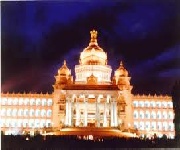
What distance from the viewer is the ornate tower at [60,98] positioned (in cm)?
1718

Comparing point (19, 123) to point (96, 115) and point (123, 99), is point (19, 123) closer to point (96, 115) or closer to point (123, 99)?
point (96, 115)

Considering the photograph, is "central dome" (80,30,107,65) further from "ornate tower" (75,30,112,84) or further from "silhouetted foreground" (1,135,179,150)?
"silhouetted foreground" (1,135,179,150)

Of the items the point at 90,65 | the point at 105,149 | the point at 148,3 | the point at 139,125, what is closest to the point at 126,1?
the point at 148,3

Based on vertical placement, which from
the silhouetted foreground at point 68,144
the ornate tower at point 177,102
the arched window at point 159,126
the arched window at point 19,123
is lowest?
the silhouetted foreground at point 68,144

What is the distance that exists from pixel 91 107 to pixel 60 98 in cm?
128

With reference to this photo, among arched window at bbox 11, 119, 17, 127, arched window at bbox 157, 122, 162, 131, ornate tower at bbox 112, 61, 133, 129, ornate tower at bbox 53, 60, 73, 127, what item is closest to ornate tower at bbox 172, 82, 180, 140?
ornate tower at bbox 112, 61, 133, 129

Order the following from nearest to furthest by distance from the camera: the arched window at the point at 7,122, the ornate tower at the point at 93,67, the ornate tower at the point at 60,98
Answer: the arched window at the point at 7,122 < the ornate tower at the point at 60,98 < the ornate tower at the point at 93,67

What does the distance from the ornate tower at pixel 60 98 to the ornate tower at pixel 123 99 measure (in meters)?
2.13

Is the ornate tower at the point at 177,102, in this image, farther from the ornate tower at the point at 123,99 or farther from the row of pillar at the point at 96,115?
the row of pillar at the point at 96,115

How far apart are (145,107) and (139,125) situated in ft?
3.52

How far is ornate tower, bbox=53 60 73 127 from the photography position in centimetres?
1718

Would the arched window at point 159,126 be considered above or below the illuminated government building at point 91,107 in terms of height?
below

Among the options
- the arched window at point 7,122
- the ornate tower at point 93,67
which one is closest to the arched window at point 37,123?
the arched window at point 7,122

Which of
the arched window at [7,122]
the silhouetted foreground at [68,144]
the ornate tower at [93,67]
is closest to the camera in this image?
the silhouetted foreground at [68,144]
